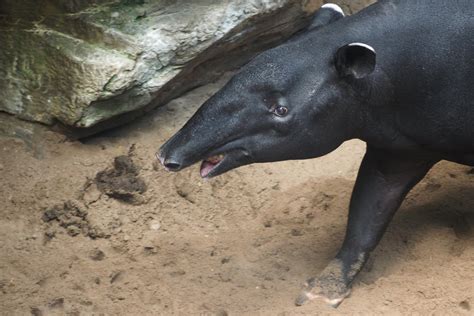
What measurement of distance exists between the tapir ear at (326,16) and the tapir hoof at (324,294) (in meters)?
1.31

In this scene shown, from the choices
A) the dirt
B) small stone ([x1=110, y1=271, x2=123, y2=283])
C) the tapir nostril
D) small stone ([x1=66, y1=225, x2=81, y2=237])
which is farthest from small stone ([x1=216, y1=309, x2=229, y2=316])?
small stone ([x1=66, y1=225, x2=81, y2=237])

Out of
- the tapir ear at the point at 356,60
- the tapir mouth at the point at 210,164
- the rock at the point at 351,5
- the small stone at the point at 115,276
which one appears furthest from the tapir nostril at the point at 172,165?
the rock at the point at 351,5

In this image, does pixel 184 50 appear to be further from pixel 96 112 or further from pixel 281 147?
pixel 281 147

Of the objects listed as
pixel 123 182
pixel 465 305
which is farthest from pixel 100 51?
pixel 465 305

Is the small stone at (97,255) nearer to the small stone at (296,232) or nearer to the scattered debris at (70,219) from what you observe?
the scattered debris at (70,219)

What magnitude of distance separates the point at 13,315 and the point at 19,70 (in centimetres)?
157

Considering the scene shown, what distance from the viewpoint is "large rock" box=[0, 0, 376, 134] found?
18.2ft

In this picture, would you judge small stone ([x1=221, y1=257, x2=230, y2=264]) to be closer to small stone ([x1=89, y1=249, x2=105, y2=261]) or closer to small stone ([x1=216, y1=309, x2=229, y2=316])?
small stone ([x1=216, y1=309, x2=229, y2=316])

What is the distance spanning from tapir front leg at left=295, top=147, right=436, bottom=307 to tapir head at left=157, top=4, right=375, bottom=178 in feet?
2.06

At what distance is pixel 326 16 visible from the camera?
4.67 meters

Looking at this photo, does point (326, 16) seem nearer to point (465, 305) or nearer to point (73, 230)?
point (465, 305)

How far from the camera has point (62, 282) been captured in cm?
505

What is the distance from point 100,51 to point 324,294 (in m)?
1.87

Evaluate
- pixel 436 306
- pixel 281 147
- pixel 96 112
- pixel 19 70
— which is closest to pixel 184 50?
pixel 96 112
